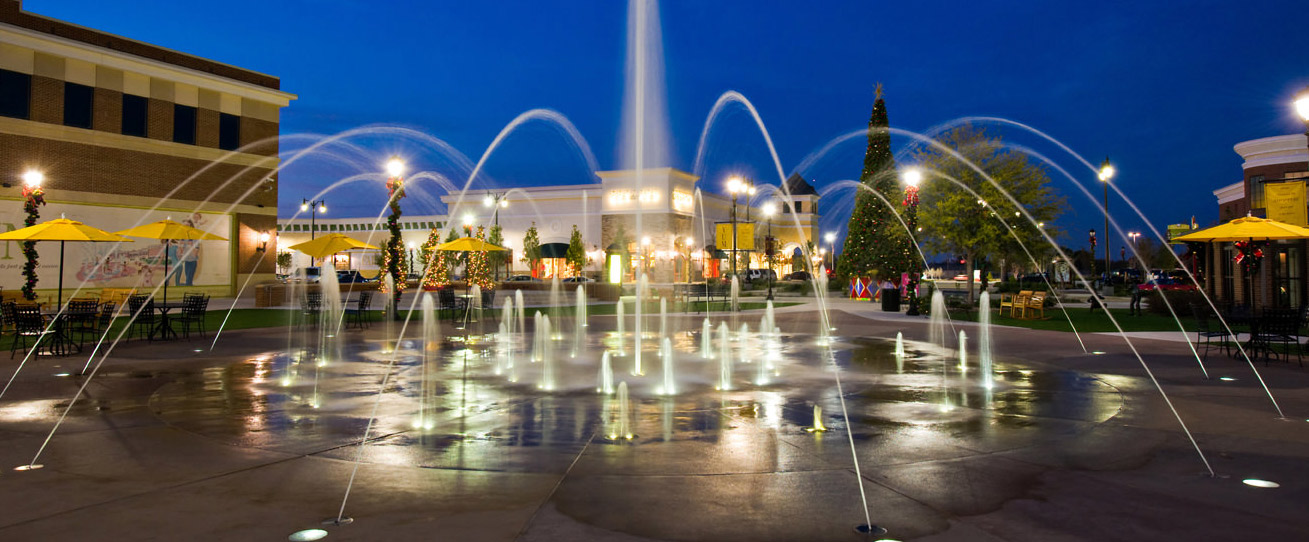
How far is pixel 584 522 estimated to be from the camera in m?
5.20

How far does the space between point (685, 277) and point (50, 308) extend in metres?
47.1

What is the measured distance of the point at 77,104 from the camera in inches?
1210

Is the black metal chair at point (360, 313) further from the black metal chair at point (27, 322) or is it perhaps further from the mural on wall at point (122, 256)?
the black metal chair at point (27, 322)

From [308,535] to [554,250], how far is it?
60440mm

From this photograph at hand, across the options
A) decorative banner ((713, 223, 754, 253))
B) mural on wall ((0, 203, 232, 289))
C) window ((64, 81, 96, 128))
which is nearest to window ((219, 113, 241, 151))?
mural on wall ((0, 203, 232, 289))

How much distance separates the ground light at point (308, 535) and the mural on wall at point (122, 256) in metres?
28.4

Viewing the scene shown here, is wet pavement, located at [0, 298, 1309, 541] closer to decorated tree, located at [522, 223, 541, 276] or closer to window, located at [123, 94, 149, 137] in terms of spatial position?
window, located at [123, 94, 149, 137]

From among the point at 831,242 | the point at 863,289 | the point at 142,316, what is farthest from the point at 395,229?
the point at 831,242

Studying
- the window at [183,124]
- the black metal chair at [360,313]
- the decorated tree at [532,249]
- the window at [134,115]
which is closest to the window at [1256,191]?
the black metal chair at [360,313]

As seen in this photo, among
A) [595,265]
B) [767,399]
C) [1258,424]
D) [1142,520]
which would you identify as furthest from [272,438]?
[595,265]

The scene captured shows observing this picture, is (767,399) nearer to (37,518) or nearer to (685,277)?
(37,518)

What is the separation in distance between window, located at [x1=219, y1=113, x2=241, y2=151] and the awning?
1202 inches

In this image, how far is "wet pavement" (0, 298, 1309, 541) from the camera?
Answer: 17.1 feet

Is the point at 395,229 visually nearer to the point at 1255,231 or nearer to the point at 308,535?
the point at 308,535
